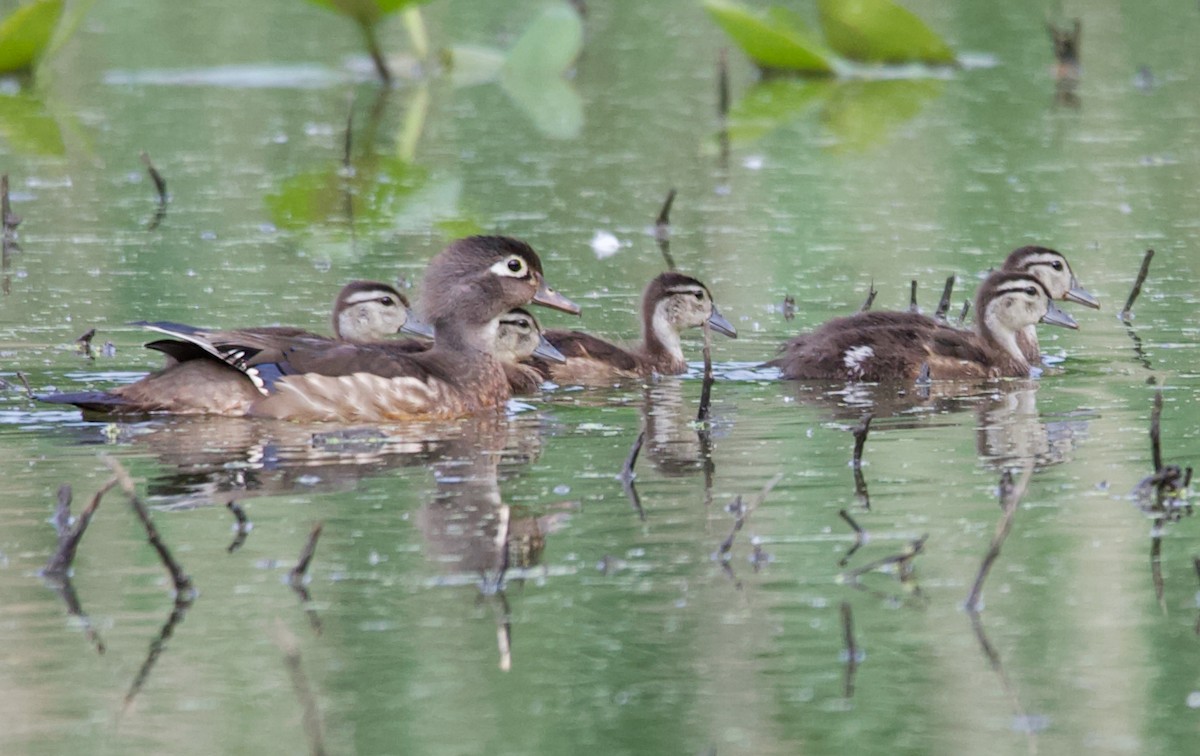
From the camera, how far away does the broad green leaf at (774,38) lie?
19.2 m

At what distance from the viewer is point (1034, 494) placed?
7.73 metres

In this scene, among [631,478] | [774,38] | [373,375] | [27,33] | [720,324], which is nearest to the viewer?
[631,478]

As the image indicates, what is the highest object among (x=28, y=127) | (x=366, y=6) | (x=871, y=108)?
(x=366, y=6)

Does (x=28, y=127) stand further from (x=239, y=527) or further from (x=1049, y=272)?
(x=239, y=527)

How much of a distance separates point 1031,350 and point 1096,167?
5.69 metres

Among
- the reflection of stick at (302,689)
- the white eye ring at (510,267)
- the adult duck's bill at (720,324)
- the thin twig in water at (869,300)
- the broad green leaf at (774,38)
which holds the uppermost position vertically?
the broad green leaf at (774,38)

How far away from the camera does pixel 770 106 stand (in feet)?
66.5

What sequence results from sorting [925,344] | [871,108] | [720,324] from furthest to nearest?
1. [871,108]
2. [720,324]
3. [925,344]

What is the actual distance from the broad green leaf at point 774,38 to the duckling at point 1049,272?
7571 millimetres

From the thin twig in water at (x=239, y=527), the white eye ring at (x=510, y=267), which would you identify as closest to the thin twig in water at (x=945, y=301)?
the white eye ring at (x=510, y=267)

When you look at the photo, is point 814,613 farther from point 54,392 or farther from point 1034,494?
point 54,392

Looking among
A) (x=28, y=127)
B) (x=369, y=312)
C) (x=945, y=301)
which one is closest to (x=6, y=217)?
(x=369, y=312)

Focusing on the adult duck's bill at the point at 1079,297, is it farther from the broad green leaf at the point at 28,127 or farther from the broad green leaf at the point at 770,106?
the broad green leaf at the point at 28,127

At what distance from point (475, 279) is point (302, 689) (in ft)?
16.9
